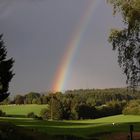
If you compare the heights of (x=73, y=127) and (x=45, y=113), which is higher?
(x=45, y=113)

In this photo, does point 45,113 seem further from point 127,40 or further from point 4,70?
point 127,40

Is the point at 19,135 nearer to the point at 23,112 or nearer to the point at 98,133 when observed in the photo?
the point at 98,133

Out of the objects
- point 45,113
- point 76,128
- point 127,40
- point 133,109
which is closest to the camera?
point 127,40

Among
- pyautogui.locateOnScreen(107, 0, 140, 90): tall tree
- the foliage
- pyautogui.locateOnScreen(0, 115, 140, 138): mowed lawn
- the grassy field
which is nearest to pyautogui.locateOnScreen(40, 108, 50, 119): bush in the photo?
the foliage

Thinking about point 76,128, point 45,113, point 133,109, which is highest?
point 133,109

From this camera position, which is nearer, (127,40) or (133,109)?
(127,40)

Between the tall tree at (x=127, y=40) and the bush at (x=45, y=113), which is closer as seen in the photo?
the tall tree at (x=127, y=40)

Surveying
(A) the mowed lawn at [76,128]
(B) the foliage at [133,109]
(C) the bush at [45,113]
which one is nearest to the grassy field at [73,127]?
(A) the mowed lawn at [76,128]

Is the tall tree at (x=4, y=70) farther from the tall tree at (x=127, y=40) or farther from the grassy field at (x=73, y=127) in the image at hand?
the tall tree at (x=127, y=40)

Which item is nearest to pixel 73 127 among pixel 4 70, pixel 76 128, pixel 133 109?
pixel 76 128

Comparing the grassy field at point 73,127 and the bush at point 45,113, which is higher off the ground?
the bush at point 45,113

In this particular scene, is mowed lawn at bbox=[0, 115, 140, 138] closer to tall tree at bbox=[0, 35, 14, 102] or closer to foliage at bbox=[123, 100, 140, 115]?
tall tree at bbox=[0, 35, 14, 102]

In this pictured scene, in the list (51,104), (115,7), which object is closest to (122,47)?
(115,7)

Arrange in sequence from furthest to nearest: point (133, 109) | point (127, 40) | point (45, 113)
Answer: point (45, 113), point (133, 109), point (127, 40)
